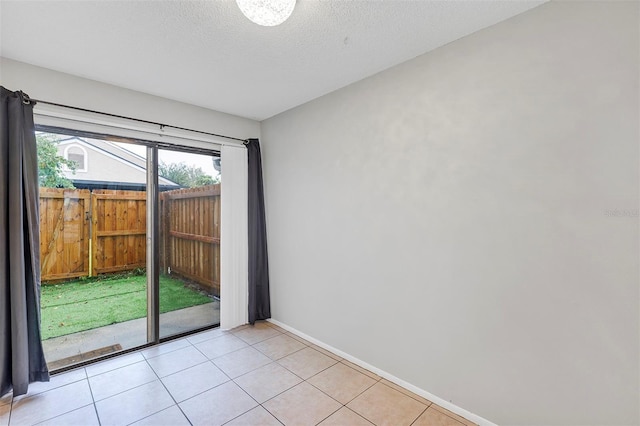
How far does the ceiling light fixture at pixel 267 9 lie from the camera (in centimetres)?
144

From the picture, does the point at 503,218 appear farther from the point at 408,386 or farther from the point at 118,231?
the point at 118,231

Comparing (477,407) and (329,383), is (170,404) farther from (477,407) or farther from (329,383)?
(477,407)

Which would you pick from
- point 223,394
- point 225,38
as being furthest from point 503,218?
point 223,394

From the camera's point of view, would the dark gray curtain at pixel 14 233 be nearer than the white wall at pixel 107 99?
Yes

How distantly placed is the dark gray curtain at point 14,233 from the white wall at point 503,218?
7.67 ft

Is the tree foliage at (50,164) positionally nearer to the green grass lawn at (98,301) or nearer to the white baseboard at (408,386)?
the green grass lawn at (98,301)

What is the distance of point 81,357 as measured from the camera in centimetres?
253

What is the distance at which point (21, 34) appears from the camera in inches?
70.8

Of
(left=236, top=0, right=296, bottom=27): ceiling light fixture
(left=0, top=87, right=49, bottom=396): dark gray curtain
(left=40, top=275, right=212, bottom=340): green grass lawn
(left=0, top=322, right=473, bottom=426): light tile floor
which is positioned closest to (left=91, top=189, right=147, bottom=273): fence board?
(left=40, top=275, right=212, bottom=340): green grass lawn

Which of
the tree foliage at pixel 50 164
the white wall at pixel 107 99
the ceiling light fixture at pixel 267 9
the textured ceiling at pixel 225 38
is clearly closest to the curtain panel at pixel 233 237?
the white wall at pixel 107 99

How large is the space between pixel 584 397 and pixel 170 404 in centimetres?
247

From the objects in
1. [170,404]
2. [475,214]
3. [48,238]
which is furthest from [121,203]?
[475,214]

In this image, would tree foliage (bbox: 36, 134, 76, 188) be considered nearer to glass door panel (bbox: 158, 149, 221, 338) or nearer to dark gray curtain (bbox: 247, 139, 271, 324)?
glass door panel (bbox: 158, 149, 221, 338)

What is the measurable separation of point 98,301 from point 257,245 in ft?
5.24
